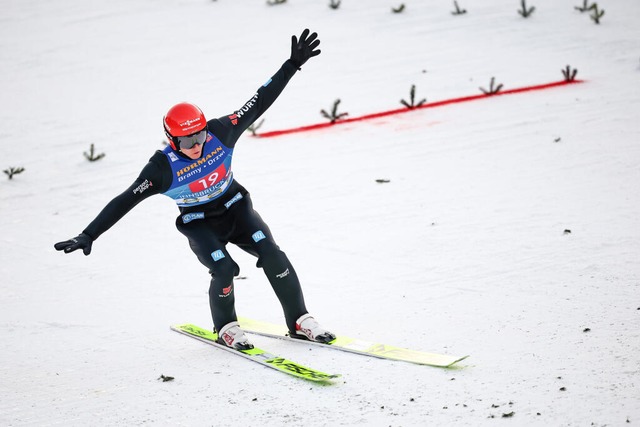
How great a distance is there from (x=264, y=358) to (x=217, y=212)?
95cm

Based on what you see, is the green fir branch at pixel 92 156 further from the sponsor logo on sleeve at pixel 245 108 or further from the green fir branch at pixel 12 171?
the sponsor logo on sleeve at pixel 245 108

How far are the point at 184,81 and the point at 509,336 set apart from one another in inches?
315

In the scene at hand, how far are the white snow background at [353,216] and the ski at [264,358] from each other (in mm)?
55

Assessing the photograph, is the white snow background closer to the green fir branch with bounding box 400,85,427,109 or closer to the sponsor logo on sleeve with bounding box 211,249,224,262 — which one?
the green fir branch with bounding box 400,85,427,109

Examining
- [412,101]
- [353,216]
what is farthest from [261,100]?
[412,101]

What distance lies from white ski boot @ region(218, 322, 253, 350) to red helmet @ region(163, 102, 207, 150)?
1204mm

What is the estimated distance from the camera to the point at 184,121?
15.9 ft

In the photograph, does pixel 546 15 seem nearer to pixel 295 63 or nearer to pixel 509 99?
pixel 509 99

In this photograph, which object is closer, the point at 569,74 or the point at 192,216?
the point at 192,216

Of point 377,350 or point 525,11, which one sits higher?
point 525,11

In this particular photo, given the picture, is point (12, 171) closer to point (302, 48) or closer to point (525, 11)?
point (302, 48)

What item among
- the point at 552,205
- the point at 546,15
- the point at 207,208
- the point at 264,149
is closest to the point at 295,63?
the point at 207,208

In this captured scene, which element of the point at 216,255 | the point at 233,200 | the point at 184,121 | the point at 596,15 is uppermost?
the point at 184,121

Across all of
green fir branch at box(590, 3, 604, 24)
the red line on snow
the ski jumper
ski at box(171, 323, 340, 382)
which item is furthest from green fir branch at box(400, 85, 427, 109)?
ski at box(171, 323, 340, 382)
